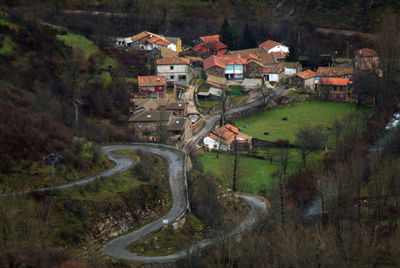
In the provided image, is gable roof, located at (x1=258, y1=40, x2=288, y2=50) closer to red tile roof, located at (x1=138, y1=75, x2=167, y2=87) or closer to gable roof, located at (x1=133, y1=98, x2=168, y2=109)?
red tile roof, located at (x1=138, y1=75, x2=167, y2=87)

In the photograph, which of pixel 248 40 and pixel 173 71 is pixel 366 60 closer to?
pixel 248 40

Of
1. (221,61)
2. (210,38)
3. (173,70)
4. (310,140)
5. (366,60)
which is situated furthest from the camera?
(210,38)

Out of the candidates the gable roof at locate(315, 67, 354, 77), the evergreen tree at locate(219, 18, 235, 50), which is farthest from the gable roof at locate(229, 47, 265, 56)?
the gable roof at locate(315, 67, 354, 77)

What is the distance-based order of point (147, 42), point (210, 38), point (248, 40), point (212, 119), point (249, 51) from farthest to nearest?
1. point (210, 38)
2. point (248, 40)
3. point (249, 51)
4. point (147, 42)
5. point (212, 119)

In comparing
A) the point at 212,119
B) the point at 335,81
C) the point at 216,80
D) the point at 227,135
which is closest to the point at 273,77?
the point at 216,80

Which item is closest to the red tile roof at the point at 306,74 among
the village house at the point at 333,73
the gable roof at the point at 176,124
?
the village house at the point at 333,73

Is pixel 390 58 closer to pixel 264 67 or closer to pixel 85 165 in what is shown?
pixel 264 67
